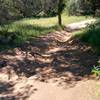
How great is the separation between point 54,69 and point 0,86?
186 cm

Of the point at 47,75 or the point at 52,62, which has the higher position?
the point at 52,62

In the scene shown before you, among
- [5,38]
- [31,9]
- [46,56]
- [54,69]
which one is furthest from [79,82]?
[31,9]

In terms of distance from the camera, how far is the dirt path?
8.17m

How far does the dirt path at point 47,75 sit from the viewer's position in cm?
817

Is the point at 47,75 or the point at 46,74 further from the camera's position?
the point at 46,74

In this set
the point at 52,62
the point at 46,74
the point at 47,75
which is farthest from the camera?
the point at 52,62

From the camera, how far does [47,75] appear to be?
32.4 ft

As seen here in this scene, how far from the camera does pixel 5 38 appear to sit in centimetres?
1600

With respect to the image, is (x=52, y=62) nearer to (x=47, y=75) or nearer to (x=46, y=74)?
(x=46, y=74)

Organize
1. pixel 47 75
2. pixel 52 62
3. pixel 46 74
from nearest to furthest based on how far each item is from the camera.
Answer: pixel 47 75
pixel 46 74
pixel 52 62

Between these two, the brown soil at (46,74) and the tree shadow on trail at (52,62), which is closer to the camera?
the brown soil at (46,74)

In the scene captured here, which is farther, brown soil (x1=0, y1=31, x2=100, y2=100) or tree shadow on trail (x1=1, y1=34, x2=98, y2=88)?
tree shadow on trail (x1=1, y1=34, x2=98, y2=88)

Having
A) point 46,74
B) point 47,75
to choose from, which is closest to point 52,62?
point 46,74

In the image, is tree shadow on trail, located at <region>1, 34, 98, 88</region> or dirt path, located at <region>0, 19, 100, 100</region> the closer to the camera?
dirt path, located at <region>0, 19, 100, 100</region>
